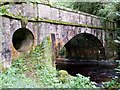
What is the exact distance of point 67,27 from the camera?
1345 centimetres

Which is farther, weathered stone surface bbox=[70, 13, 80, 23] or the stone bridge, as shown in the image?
weathered stone surface bbox=[70, 13, 80, 23]

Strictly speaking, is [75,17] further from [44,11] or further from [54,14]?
[44,11]

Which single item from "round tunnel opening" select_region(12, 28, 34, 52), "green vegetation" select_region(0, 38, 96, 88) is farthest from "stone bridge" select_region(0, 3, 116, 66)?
"green vegetation" select_region(0, 38, 96, 88)

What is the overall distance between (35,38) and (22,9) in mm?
1270

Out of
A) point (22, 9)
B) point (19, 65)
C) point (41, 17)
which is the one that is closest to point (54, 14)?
point (41, 17)

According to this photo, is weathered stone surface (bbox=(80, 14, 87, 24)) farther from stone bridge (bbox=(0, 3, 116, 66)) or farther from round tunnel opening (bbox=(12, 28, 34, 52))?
round tunnel opening (bbox=(12, 28, 34, 52))

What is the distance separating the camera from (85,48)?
19750 mm

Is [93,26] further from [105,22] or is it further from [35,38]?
[35,38]

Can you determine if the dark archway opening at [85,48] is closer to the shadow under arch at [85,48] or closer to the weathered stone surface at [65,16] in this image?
the shadow under arch at [85,48]

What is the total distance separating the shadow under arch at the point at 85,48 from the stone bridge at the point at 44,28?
67 mm

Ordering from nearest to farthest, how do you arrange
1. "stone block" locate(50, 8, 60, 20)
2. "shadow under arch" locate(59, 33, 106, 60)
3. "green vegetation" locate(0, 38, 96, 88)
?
"green vegetation" locate(0, 38, 96, 88) → "stone block" locate(50, 8, 60, 20) → "shadow under arch" locate(59, 33, 106, 60)

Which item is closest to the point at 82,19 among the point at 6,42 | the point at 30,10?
the point at 30,10

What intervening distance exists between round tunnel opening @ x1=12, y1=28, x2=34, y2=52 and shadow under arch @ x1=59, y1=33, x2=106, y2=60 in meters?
6.86

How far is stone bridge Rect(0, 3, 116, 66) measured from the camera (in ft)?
30.0
